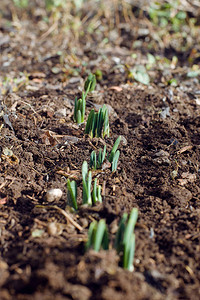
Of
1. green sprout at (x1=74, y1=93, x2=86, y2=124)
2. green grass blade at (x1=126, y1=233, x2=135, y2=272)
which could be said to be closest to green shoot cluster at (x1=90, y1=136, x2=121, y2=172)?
green sprout at (x1=74, y1=93, x2=86, y2=124)

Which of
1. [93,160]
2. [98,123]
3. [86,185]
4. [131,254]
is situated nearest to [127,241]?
[131,254]

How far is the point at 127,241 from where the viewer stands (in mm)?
1490

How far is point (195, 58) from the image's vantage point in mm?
4250

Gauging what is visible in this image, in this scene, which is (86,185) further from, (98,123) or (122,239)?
(98,123)

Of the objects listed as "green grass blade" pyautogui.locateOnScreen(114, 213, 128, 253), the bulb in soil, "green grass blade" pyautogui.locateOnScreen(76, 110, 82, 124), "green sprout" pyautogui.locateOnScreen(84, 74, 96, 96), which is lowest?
the bulb in soil

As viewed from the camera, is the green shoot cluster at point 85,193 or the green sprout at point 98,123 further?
the green sprout at point 98,123

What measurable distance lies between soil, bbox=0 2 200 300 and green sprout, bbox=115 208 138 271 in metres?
0.06

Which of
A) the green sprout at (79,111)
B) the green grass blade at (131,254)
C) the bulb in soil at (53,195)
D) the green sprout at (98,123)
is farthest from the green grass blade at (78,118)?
the green grass blade at (131,254)

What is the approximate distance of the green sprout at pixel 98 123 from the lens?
8.11ft

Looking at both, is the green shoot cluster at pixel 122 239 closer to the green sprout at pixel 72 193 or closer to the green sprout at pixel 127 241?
the green sprout at pixel 127 241

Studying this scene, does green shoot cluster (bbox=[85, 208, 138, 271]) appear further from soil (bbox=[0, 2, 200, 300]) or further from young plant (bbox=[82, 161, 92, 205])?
young plant (bbox=[82, 161, 92, 205])

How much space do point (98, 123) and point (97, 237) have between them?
1.23 meters

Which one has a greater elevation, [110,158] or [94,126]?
[94,126]

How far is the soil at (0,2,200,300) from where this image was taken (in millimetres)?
1464
